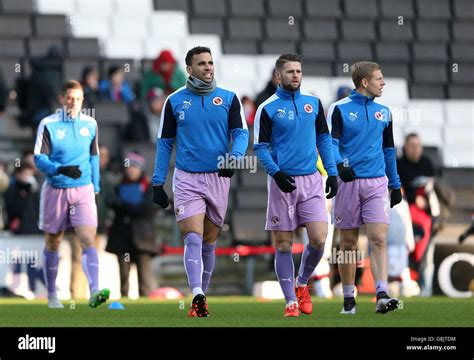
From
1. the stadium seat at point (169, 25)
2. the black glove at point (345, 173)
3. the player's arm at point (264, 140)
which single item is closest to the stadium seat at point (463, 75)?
the stadium seat at point (169, 25)

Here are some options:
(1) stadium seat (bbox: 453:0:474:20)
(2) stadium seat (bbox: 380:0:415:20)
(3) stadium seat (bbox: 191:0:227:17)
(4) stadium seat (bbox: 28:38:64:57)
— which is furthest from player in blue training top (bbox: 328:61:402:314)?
(1) stadium seat (bbox: 453:0:474:20)

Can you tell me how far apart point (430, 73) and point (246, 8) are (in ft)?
11.6

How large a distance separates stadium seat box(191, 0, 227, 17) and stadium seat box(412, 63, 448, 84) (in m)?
3.60

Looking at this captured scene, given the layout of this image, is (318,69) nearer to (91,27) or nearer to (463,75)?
(463,75)

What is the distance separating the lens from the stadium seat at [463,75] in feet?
90.0

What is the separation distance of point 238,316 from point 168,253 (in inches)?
272

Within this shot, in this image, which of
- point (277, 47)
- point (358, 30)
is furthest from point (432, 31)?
point (277, 47)

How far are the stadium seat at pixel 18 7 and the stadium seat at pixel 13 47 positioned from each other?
0.99 m

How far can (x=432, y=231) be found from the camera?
2138 cm

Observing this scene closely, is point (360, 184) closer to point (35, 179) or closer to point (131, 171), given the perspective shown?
point (131, 171)

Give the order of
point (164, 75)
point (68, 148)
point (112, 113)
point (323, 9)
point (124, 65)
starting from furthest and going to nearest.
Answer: point (323, 9)
point (124, 65)
point (164, 75)
point (112, 113)
point (68, 148)

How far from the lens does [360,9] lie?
28.5m

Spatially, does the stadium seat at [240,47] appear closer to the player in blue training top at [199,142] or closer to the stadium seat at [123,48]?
the stadium seat at [123,48]
